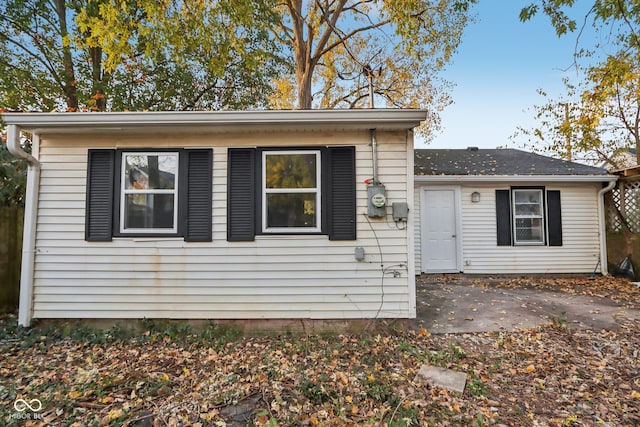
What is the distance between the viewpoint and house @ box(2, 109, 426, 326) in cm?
394

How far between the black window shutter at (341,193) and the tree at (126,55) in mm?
5439

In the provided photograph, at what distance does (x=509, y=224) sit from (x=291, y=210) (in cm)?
590

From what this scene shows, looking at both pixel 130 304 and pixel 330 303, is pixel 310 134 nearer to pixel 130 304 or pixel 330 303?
pixel 330 303

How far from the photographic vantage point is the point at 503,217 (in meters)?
7.21

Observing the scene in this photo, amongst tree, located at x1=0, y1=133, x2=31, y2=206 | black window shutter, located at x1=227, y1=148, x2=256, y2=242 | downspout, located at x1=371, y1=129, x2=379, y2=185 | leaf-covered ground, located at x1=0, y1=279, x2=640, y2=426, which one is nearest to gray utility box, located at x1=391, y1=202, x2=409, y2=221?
downspout, located at x1=371, y1=129, x2=379, y2=185

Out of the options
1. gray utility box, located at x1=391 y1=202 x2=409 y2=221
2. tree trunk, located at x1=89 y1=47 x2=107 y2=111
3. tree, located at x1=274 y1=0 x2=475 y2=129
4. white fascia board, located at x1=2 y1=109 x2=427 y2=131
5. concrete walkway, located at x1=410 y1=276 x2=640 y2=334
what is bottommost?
concrete walkway, located at x1=410 y1=276 x2=640 y2=334

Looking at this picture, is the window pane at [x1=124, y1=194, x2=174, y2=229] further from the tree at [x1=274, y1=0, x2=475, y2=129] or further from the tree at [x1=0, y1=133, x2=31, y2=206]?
the tree at [x1=274, y1=0, x2=475, y2=129]

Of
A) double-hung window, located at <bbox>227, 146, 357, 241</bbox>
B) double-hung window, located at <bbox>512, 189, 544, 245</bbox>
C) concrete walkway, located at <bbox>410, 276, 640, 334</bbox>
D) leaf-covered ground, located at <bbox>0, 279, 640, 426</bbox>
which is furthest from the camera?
double-hung window, located at <bbox>512, 189, 544, 245</bbox>

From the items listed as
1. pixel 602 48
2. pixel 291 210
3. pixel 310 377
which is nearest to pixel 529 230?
pixel 602 48

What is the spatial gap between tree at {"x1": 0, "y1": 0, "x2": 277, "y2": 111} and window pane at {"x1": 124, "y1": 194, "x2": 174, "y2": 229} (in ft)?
16.3

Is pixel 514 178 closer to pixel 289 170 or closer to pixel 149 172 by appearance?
pixel 289 170

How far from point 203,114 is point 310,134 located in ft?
4.49

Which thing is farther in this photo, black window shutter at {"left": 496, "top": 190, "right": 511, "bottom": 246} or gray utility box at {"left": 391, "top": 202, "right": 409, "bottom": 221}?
black window shutter at {"left": 496, "top": 190, "right": 511, "bottom": 246}

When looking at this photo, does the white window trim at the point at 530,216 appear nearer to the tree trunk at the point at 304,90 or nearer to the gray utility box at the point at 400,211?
the gray utility box at the point at 400,211
